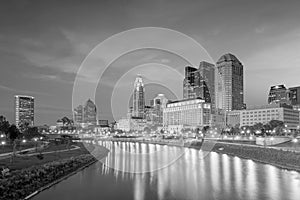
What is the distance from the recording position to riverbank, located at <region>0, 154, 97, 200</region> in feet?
70.3

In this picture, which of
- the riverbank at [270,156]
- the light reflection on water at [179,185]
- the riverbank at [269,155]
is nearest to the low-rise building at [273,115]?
the riverbank at [269,155]

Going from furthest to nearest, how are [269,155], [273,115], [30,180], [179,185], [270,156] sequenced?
[273,115] < [269,155] < [270,156] < [179,185] < [30,180]

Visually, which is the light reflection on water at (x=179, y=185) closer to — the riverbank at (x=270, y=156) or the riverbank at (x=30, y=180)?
the riverbank at (x=30, y=180)

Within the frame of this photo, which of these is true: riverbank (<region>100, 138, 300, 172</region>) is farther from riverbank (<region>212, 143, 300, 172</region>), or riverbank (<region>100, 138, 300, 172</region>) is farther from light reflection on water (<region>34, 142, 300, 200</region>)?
light reflection on water (<region>34, 142, 300, 200</region>)

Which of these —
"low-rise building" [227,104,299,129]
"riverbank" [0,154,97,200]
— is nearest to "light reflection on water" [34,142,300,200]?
"riverbank" [0,154,97,200]

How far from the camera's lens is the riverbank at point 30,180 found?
21.4 metres

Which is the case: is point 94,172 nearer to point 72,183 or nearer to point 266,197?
point 72,183

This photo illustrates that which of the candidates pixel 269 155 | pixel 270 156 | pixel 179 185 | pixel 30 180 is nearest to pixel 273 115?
pixel 269 155

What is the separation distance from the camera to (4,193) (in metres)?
20.5

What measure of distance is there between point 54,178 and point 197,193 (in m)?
15.2

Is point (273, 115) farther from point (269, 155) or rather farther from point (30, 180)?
point (30, 180)

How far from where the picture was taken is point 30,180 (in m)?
24.8

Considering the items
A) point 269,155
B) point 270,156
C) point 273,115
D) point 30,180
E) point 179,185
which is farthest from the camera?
point 273,115

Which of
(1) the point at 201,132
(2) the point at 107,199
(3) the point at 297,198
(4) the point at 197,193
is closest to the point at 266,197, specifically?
(3) the point at 297,198
